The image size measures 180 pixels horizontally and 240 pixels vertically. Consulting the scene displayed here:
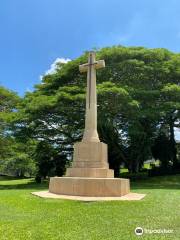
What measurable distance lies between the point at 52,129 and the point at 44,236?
2062 cm

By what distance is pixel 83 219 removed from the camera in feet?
26.1

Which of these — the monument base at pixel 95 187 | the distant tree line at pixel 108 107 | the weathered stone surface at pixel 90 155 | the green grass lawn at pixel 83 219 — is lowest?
the green grass lawn at pixel 83 219

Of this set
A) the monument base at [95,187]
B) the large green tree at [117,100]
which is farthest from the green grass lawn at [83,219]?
the large green tree at [117,100]

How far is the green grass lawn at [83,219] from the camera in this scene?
6383mm

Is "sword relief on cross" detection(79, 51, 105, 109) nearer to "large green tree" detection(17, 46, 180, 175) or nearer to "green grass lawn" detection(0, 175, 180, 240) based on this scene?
"large green tree" detection(17, 46, 180, 175)

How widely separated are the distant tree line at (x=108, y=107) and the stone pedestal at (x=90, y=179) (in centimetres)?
729

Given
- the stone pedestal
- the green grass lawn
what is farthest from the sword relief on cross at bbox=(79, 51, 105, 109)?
the green grass lawn

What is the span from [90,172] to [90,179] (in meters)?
1.36

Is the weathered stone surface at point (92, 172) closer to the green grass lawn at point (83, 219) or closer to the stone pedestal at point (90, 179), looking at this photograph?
the stone pedestal at point (90, 179)

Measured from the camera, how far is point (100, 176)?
47.1 ft

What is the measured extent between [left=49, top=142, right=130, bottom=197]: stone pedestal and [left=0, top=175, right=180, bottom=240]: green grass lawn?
1.97 m

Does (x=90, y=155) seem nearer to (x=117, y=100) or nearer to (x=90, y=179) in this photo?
(x=90, y=179)

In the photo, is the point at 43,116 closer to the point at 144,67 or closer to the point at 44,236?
the point at 144,67

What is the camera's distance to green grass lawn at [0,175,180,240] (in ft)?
20.9
